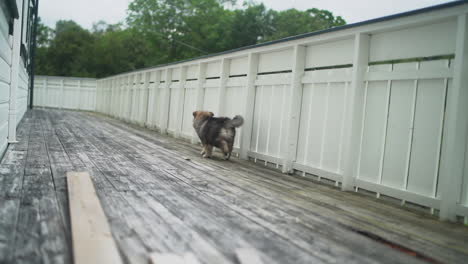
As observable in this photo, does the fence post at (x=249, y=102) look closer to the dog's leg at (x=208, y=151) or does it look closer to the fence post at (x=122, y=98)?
the dog's leg at (x=208, y=151)

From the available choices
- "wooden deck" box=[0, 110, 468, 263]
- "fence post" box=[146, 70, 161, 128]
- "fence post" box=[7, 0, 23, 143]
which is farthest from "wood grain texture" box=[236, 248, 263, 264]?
"fence post" box=[146, 70, 161, 128]

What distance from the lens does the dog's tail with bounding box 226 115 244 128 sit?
768cm

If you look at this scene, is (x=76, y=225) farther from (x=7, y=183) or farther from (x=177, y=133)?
(x=177, y=133)

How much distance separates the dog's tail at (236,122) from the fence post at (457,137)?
4.08m

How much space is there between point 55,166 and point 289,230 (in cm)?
359

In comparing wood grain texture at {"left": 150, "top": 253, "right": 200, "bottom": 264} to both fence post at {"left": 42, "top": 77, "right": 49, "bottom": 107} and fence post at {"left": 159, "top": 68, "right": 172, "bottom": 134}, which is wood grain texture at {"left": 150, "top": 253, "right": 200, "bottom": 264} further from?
fence post at {"left": 42, "top": 77, "right": 49, "bottom": 107}

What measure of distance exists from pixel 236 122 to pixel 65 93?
87.8 feet

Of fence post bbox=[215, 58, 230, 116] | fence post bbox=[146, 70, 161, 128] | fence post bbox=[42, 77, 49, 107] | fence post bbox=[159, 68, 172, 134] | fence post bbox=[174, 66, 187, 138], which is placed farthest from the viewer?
fence post bbox=[42, 77, 49, 107]

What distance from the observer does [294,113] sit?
6879mm

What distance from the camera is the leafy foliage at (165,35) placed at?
48500mm

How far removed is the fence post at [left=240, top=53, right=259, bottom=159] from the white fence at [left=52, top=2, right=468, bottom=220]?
0.02 meters

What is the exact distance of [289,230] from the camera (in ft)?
10.7

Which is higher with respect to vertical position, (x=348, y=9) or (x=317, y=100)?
(x=348, y=9)

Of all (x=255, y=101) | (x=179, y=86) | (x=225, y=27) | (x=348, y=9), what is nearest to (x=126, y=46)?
(x=225, y=27)
